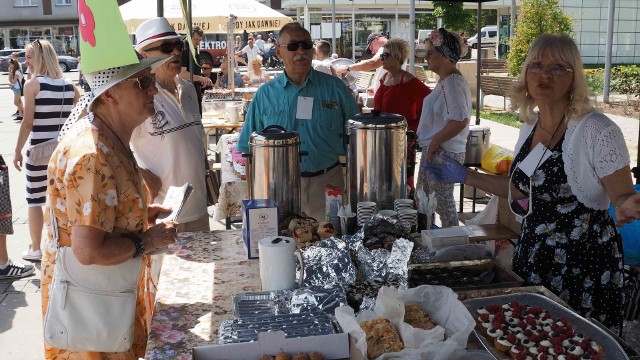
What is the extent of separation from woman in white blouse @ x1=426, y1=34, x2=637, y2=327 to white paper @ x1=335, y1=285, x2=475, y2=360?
77 centimetres

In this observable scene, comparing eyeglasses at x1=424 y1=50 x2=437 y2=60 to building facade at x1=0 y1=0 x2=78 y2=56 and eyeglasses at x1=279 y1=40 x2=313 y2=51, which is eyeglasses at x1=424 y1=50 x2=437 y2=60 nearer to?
eyeglasses at x1=279 y1=40 x2=313 y2=51

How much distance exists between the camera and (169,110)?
363 centimetres

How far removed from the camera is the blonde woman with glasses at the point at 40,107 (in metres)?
5.14

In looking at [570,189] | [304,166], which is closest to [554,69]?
[570,189]

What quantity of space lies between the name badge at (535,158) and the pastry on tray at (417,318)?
3.05 ft

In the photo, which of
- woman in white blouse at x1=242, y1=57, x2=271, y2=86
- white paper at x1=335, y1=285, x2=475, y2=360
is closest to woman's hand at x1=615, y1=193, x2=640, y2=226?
white paper at x1=335, y1=285, x2=475, y2=360

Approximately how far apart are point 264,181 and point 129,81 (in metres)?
0.92

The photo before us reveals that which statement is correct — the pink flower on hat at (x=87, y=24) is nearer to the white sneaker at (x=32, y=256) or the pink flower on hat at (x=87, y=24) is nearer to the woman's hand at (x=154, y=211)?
the woman's hand at (x=154, y=211)

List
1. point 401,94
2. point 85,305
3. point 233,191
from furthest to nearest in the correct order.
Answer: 1. point 401,94
2. point 233,191
3. point 85,305

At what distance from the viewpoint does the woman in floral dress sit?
199 centimetres

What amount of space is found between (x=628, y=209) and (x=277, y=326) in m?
1.28

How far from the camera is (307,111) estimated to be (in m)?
3.79

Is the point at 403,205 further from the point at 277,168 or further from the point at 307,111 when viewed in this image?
the point at 307,111

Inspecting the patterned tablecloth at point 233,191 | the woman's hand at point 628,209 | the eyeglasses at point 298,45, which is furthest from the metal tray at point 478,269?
the patterned tablecloth at point 233,191
